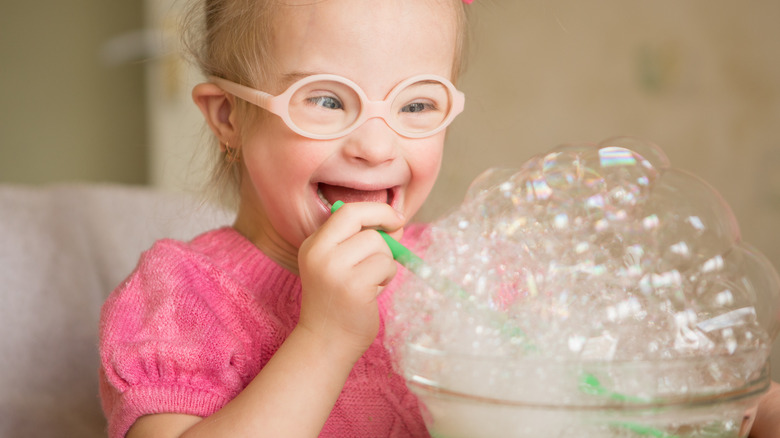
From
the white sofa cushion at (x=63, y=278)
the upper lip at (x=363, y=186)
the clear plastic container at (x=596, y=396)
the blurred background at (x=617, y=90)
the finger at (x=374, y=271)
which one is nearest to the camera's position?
the clear plastic container at (x=596, y=396)

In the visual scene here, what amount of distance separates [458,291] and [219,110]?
0.41 m

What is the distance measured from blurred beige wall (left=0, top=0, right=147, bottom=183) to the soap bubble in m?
2.54

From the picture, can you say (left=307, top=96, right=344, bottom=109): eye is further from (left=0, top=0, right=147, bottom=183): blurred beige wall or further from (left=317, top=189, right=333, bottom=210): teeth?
(left=0, top=0, right=147, bottom=183): blurred beige wall

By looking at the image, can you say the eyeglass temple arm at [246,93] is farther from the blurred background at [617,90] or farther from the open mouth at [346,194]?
the blurred background at [617,90]

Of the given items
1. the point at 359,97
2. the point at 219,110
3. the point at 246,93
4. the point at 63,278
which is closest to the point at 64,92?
the point at 63,278

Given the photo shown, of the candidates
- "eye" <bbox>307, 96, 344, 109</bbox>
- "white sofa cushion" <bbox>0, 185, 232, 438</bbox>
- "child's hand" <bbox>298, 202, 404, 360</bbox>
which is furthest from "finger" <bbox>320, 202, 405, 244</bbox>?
"white sofa cushion" <bbox>0, 185, 232, 438</bbox>

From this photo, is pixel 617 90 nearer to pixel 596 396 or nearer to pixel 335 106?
pixel 335 106

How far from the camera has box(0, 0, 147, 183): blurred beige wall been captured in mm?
2867

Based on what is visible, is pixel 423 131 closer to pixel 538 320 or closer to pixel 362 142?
pixel 362 142

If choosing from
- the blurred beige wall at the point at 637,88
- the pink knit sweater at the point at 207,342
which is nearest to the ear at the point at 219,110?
the pink knit sweater at the point at 207,342

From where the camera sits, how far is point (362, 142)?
2.23 ft

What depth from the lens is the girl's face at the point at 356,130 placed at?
0.67 metres

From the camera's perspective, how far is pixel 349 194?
0.73 meters

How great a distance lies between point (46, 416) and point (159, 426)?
15.5 inches
